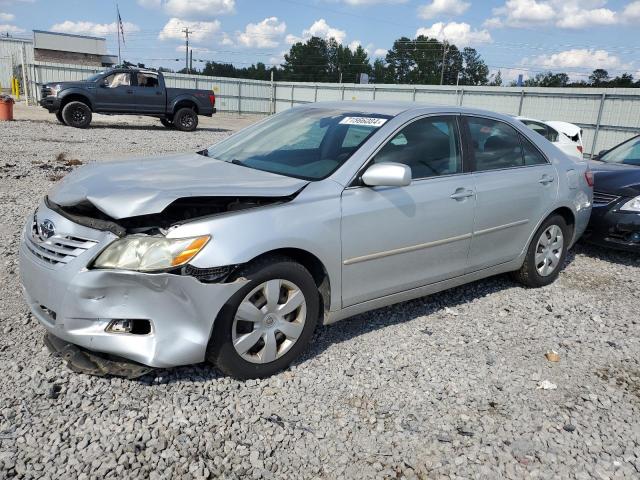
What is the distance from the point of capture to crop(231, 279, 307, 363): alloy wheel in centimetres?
301

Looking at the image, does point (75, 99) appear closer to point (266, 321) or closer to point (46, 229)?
point (46, 229)

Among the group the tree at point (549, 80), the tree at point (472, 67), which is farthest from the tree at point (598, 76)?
the tree at point (472, 67)

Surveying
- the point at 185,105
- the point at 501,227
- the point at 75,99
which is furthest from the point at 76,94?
the point at 501,227

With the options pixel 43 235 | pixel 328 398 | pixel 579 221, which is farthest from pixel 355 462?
pixel 579 221

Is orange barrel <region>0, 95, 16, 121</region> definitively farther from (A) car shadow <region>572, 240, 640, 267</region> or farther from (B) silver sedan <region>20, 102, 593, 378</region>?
(A) car shadow <region>572, 240, 640, 267</region>

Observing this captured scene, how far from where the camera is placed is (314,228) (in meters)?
3.18

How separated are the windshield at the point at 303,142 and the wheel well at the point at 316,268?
527 mm

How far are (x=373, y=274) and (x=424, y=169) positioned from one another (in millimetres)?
890

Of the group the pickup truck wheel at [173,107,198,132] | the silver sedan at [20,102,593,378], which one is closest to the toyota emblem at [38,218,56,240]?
the silver sedan at [20,102,593,378]

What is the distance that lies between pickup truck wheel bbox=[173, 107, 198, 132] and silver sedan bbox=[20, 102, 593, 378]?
1620cm

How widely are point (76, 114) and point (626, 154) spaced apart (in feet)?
54.3

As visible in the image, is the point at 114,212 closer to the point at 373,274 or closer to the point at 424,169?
the point at 373,274

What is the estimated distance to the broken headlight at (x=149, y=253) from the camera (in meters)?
2.75

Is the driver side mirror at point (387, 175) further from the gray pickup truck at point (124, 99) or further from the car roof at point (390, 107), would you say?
the gray pickup truck at point (124, 99)
